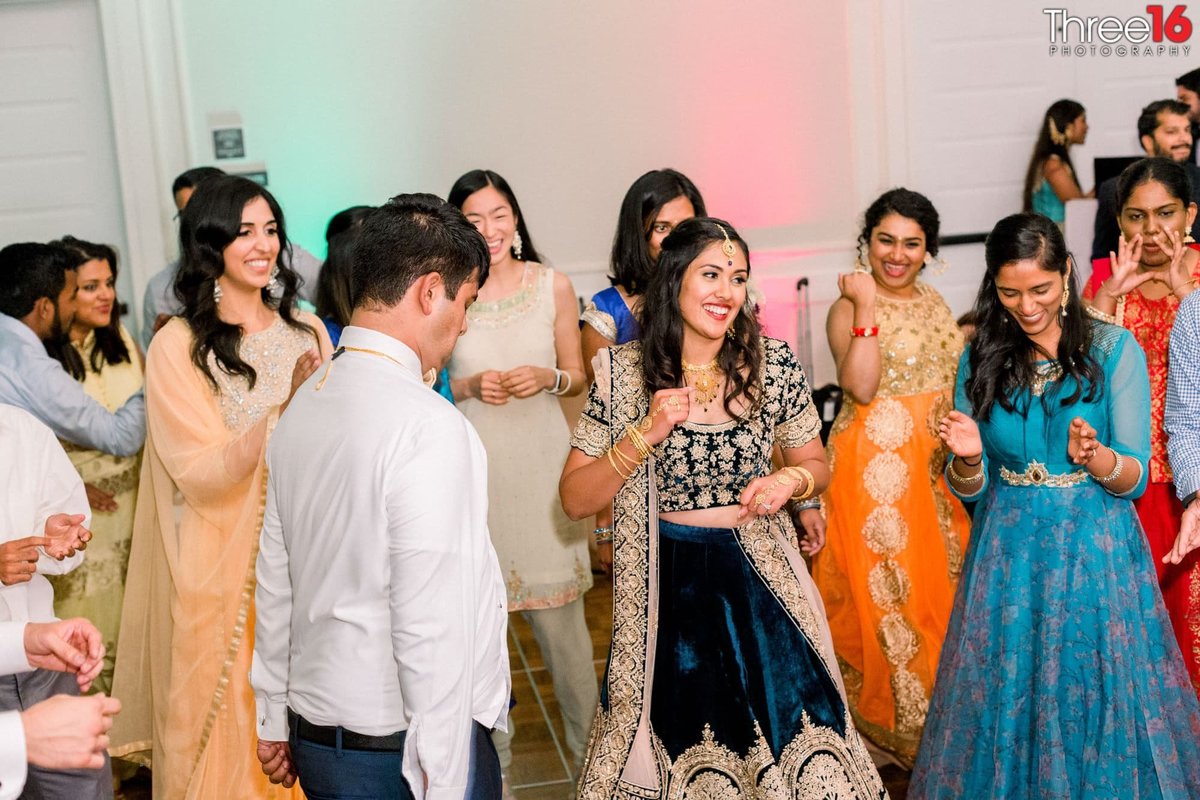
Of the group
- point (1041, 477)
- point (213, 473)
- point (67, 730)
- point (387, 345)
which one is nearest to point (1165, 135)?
point (1041, 477)

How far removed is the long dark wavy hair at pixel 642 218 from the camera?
358 cm

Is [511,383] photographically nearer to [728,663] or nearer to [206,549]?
[206,549]

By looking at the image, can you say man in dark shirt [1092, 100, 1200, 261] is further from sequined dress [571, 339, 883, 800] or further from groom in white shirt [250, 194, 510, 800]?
groom in white shirt [250, 194, 510, 800]

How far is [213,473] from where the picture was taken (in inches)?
115

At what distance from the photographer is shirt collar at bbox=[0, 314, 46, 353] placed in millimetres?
3637

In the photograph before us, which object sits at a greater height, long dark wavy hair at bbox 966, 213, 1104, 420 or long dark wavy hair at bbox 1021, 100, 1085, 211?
long dark wavy hair at bbox 1021, 100, 1085, 211

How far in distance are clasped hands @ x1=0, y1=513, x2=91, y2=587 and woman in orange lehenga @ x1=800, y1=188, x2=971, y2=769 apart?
7.21ft

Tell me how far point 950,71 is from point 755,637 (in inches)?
193

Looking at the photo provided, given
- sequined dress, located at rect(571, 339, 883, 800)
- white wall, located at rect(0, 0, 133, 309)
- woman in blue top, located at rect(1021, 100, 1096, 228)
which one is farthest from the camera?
woman in blue top, located at rect(1021, 100, 1096, 228)

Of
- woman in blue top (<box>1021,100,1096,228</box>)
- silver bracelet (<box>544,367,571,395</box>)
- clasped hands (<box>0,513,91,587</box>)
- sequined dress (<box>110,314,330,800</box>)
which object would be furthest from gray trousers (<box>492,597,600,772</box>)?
woman in blue top (<box>1021,100,1096,228</box>)

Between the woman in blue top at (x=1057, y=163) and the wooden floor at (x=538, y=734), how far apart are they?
3.27m

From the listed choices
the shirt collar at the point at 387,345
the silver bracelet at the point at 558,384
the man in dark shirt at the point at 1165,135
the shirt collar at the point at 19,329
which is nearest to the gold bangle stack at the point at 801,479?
the shirt collar at the point at 387,345

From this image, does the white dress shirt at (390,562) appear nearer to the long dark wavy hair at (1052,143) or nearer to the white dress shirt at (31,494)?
the white dress shirt at (31,494)

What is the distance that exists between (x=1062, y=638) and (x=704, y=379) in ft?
3.29
